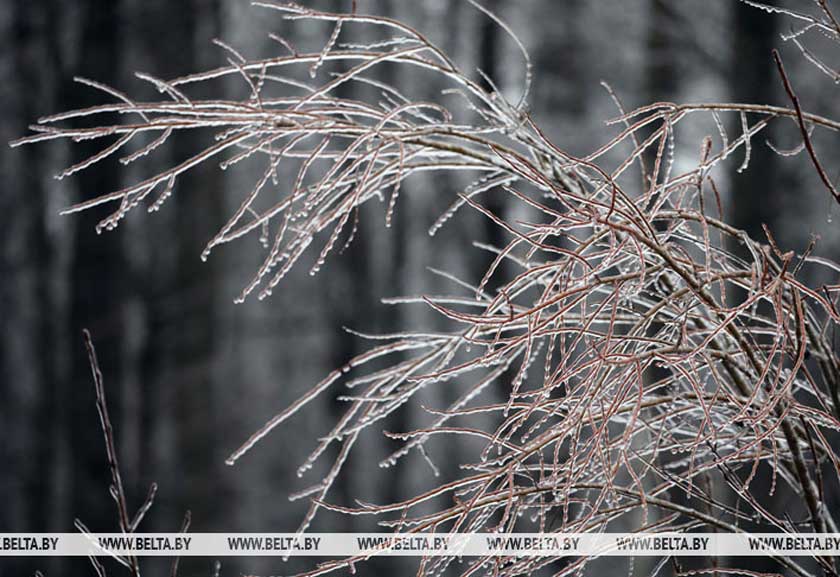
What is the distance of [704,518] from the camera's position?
42.3 inches

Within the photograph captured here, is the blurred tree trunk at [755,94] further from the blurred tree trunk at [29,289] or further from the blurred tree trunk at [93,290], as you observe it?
the blurred tree trunk at [29,289]

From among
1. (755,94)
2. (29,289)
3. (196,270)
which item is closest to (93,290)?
(196,270)

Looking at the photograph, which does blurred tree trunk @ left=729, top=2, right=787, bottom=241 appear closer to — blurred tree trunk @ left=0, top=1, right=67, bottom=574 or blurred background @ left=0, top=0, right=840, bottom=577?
blurred background @ left=0, top=0, right=840, bottom=577

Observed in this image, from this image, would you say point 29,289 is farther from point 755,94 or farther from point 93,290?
point 755,94

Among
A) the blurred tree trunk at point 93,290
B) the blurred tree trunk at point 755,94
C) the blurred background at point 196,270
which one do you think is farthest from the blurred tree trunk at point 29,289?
the blurred tree trunk at point 755,94

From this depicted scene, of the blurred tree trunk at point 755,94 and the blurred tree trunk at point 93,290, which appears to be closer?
the blurred tree trunk at point 755,94

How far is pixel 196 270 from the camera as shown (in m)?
4.67

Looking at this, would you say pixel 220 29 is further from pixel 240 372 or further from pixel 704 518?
pixel 704 518

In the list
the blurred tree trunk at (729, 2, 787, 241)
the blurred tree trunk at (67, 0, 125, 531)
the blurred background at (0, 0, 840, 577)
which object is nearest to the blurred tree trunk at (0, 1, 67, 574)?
the blurred background at (0, 0, 840, 577)

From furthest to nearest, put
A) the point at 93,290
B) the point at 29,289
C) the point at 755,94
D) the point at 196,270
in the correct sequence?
the point at 29,289 < the point at 93,290 < the point at 196,270 < the point at 755,94

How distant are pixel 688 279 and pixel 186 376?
12.7 feet

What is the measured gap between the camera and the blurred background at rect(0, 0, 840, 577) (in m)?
4.59

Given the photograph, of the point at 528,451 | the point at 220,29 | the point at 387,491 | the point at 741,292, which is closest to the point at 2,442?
the point at 387,491

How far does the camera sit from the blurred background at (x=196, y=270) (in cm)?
459
